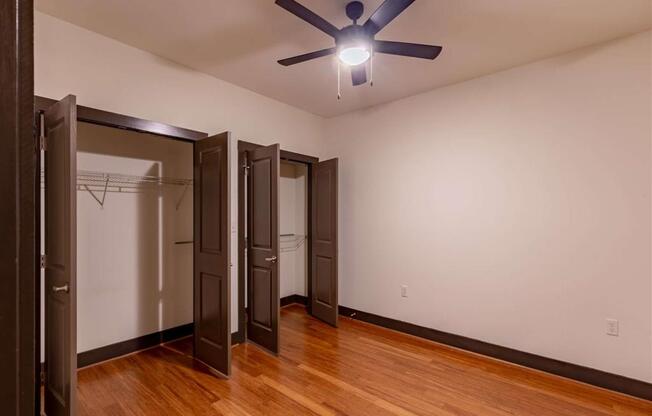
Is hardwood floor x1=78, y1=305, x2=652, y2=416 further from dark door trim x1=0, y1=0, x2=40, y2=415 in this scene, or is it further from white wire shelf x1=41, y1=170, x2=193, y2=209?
dark door trim x1=0, y1=0, x2=40, y2=415

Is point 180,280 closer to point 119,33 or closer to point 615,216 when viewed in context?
point 119,33

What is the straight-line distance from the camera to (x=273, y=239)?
327 cm

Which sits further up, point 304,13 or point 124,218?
point 304,13

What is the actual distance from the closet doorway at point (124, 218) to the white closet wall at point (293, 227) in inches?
57.7

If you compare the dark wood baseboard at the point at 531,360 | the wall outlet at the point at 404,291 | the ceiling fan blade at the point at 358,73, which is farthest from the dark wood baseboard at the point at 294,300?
the ceiling fan blade at the point at 358,73

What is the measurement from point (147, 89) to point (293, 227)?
273 centimetres

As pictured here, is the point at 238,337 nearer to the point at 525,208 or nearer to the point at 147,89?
the point at 147,89

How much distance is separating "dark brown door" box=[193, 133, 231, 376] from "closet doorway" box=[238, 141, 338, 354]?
55 cm

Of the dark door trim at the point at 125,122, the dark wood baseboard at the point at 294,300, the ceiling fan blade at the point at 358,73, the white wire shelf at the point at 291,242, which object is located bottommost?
the dark wood baseboard at the point at 294,300

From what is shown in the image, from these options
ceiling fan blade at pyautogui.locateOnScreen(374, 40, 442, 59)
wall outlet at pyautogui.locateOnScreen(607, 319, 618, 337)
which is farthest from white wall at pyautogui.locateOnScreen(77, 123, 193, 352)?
wall outlet at pyautogui.locateOnScreen(607, 319, 618, 337)

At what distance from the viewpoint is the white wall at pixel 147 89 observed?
2.36 meters

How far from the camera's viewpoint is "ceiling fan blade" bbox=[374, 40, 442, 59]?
212cm

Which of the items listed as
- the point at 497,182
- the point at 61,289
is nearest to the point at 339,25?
the point at 497,182

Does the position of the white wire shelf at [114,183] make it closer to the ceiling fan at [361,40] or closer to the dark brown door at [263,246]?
the dark brown door at [263,246]
